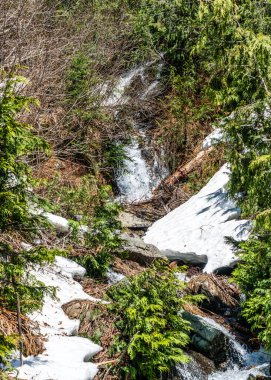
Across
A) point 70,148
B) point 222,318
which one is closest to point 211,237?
point 222,318

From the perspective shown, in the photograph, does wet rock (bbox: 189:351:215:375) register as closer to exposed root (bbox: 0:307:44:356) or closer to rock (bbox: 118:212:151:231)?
exposed root (bbox: 0:307:44:356)

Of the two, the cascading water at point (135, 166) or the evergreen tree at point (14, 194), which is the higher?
the evergreen tree at point (14, 194)

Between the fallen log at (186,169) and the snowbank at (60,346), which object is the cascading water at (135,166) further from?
the snowbank at (60,346)

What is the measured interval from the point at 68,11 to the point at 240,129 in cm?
1060

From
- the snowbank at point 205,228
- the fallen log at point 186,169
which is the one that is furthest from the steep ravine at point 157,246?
the fallen log at point 186,169

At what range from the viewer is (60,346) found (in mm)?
4719

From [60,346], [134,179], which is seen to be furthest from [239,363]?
[134,179]

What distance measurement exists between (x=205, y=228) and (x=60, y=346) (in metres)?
5.49

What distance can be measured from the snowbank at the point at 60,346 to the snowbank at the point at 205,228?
3301 mm

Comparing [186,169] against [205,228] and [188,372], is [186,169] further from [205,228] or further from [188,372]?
[188,372]

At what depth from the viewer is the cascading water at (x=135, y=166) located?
1313cm

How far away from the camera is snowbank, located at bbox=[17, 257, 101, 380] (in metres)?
4.15

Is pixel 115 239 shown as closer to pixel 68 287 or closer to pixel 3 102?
pixel 68 287

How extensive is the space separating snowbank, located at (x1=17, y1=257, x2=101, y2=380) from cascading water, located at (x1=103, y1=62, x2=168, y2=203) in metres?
6.64
